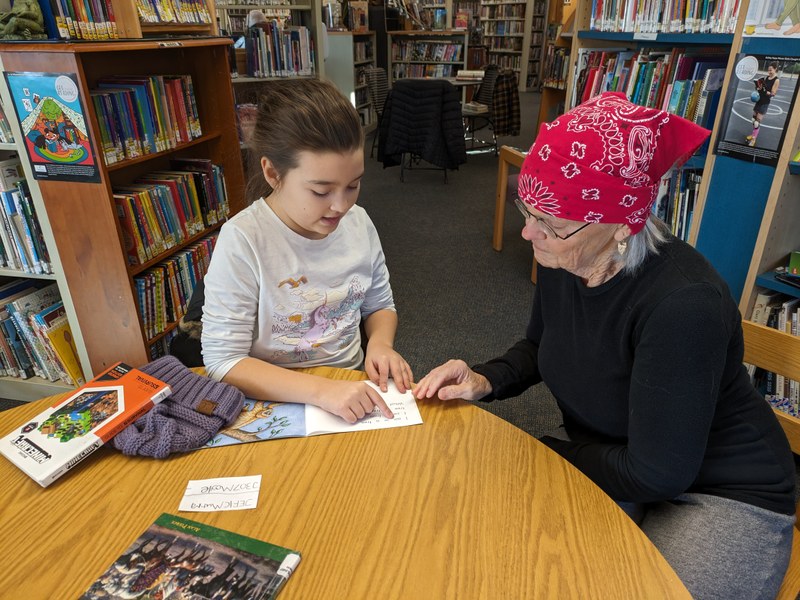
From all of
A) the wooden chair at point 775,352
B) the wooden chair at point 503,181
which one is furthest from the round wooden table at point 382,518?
the wooden chair at point 503,181

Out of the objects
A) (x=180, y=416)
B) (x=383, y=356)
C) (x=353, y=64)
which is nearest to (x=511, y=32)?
(x=353, y=64)

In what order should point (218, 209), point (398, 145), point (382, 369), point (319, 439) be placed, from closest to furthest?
point (319, 439) → point (382, 369) → point (218, 209) → point (398, 145)

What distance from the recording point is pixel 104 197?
1.77 meters

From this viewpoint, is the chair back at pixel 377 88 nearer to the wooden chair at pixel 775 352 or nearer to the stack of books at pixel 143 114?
the stack of books at pixel 143 114

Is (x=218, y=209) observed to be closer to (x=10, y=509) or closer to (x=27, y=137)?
(x=27, y=137)

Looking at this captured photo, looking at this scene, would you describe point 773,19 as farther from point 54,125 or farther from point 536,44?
point 536,44

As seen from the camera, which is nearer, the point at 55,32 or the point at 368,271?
the point at 368,271

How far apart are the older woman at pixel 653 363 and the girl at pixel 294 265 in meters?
0.25

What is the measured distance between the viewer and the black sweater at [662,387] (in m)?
0.84

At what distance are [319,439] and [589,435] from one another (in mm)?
569

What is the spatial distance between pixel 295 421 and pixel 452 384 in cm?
31

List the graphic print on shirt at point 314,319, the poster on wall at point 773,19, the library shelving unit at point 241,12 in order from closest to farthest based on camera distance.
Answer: the graphic print on shirt at point 314,319
the poster on wall at point 773,19
the library shelving unit at point 241,12

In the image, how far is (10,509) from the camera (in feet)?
2.56

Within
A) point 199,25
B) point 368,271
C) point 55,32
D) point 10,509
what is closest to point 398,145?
point 199,25
